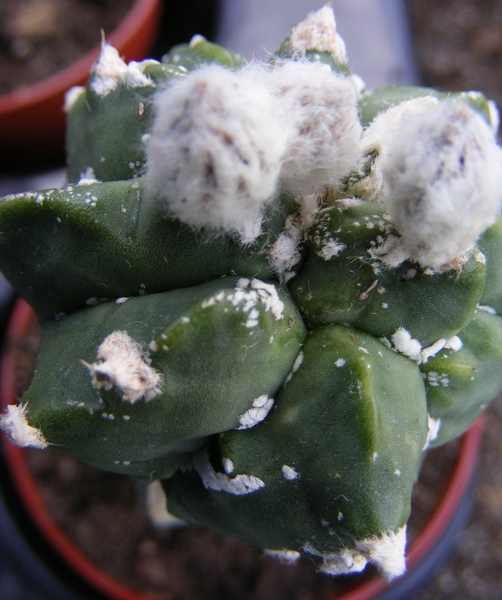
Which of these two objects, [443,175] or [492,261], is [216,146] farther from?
[492,261]

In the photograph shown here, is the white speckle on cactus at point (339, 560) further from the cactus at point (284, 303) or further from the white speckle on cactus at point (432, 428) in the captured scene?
the white speckle on cactus at point (432, 428)

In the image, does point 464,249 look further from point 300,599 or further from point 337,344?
point 300,599

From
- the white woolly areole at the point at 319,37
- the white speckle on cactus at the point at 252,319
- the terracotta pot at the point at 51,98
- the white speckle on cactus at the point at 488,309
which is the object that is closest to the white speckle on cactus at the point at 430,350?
the white speckle on cactus at the point at 488,309

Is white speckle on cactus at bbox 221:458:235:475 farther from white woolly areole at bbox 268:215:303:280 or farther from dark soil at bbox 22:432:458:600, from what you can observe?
dark soil at bbox 22:432:458:600

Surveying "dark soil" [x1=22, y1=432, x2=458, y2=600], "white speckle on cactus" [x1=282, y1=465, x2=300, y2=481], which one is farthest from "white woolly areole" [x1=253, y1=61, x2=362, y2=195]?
"dark soil" [x1=22, y1=432, x2=458, y2=600]

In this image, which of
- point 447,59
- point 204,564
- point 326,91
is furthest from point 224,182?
point 447,59

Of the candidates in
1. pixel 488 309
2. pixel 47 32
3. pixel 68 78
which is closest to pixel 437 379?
pixel 488 309
